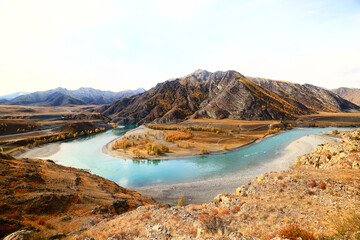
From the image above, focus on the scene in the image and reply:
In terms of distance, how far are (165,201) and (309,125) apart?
397 ft

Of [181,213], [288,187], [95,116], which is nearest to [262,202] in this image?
[288,187]

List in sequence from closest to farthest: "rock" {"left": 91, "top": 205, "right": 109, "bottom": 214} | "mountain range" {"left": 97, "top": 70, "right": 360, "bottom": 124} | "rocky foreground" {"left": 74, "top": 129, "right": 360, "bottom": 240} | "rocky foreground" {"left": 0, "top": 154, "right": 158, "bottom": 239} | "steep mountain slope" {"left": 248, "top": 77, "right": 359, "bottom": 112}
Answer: "rocky foreground" {"left": 74, "top": 129, "right": 360, "bottom": 240} < "rocky foreground" {"left": 0, "top": 154, "right": 158, "bottom": 239} < "rock" {"left": 91, "top": 205, "right": 109, "bottom": 214} < "mountain range" {"left": 97, "top": 70, "right": 360, "bottom": 124} < "steep mountain slope" {"left": 248, "top": 77, "right": 359, "bottom": 112}

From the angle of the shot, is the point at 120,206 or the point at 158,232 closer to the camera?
the point at 158,232

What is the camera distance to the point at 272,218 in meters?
10.3

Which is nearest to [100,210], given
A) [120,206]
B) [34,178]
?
[120,206]

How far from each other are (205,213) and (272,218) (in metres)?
4.83

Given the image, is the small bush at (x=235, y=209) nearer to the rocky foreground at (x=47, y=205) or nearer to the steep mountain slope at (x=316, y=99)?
the rocky foreground at (x=47, y=205)

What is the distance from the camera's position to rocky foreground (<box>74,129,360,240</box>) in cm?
750

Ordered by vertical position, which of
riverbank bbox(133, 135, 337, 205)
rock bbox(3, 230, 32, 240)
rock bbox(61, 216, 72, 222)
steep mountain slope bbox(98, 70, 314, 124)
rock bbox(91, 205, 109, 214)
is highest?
steep mountain slope bbox(98, 70, 314, 124)

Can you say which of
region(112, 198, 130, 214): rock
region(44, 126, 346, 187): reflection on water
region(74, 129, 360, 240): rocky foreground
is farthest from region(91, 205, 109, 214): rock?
region(44, 126, 346, 187): reflection on water

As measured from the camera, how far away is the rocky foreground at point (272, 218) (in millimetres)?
7504

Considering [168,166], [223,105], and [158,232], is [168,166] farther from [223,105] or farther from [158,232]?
[223,105]

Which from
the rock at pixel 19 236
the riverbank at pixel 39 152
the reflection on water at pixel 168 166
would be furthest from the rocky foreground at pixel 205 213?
the riverbank at pixel 39 152

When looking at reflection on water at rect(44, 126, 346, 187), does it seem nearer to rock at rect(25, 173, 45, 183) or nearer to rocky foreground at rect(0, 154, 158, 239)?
rocky foreground at rect(0, 154, 158, 239)
